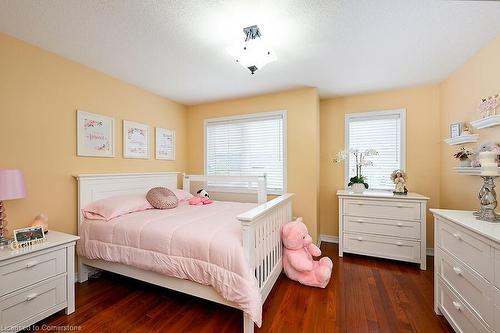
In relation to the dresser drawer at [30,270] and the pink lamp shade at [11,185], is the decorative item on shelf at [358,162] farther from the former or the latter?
the pink lamp shade at [11,185]

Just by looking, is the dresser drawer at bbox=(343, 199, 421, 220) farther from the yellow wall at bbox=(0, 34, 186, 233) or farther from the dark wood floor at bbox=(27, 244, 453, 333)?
the yellow wall at bbox=(0, 34, 186, 233)

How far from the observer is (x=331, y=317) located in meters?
1.71

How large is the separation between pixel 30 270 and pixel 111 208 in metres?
0.71

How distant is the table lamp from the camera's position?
156 cm

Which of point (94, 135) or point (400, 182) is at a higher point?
point (94, 135)

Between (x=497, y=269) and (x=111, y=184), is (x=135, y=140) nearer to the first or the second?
(x=111, y=184)

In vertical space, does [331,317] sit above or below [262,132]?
below

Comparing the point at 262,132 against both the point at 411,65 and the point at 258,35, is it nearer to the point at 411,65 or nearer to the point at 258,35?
the point at 258,35

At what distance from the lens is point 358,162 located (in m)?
3.21

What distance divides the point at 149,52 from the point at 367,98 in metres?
2.92

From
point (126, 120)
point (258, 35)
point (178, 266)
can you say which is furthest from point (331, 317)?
point (126, 120)

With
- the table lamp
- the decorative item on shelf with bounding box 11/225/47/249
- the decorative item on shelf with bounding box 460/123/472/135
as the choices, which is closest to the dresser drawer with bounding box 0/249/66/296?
the decorative item on shelf with bounding box 11/225/47/249

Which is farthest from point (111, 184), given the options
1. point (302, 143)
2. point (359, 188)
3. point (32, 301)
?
point (359, 188)

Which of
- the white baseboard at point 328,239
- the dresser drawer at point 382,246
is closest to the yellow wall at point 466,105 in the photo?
the dresser drawer at point 382,246
